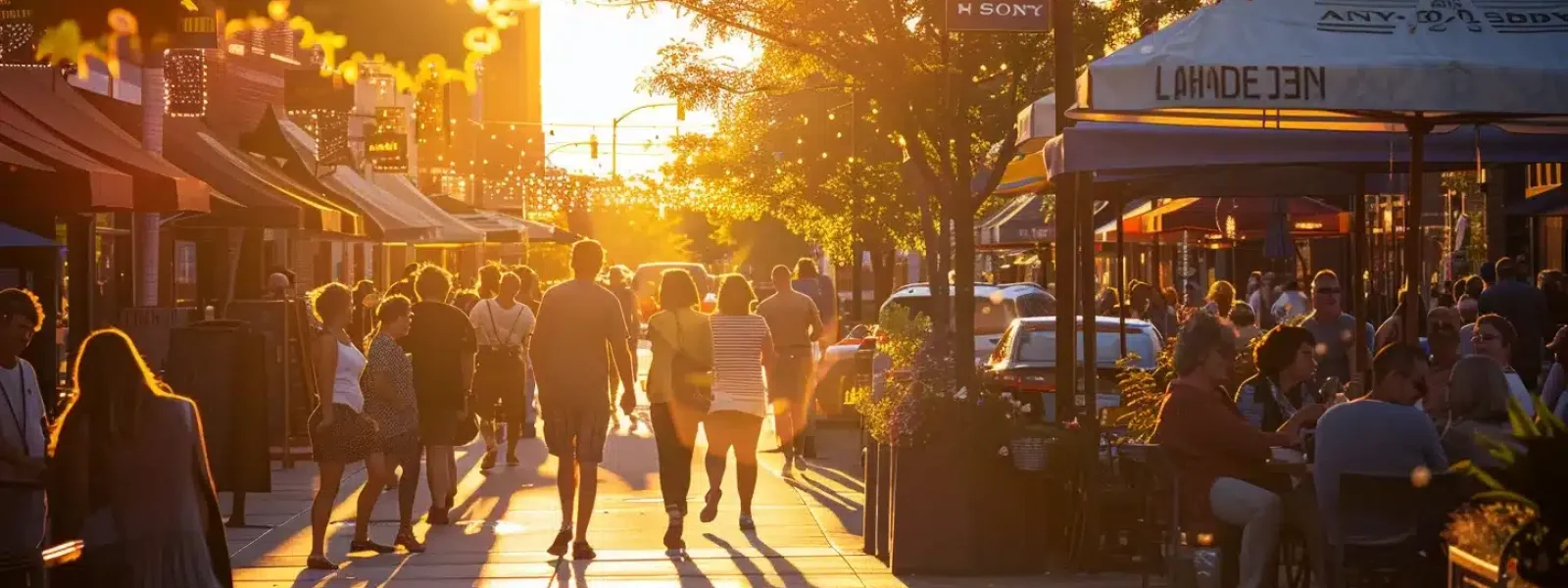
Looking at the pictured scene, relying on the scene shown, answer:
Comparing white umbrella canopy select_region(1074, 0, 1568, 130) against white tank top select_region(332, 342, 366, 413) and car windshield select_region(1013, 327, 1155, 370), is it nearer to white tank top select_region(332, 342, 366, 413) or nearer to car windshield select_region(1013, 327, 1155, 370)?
white tank top select_region(332, 342, 366, 413)

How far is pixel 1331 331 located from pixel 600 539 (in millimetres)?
4950

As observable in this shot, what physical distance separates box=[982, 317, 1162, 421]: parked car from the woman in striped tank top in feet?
11.8

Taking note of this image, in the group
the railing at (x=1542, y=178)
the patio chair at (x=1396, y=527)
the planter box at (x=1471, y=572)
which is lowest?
the patio chair at (x=1396, y=527)

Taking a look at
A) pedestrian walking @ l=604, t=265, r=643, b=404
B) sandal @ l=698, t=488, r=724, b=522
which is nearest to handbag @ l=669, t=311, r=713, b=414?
sandal @ l=698, t=488, r=724, b=522

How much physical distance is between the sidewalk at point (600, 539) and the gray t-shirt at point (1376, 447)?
2.98 m

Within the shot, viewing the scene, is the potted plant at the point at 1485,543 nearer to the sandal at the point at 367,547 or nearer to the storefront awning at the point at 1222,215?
the sandal at the point at 367,547

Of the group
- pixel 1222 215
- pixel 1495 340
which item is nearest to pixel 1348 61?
pixel 1495 340

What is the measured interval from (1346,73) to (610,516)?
7628 millimetres

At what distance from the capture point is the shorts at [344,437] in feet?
43.3

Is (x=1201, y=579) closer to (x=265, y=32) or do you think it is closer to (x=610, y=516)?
(x=610, y=516)

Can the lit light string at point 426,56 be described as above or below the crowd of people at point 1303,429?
above

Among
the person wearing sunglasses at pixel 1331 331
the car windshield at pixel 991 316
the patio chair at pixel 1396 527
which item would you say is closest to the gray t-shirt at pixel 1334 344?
the person wearing sunglasses at pixel 1331 331

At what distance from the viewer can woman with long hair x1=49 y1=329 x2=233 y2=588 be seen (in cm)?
786

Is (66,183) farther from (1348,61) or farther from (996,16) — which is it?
(1348,61)
